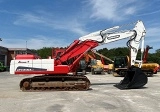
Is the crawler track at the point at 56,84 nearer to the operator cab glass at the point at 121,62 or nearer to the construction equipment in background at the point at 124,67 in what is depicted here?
the construction equipment in background at the point at 124,67

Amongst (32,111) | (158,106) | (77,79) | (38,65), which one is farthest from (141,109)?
(38,65)

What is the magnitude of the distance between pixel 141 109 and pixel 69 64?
889 centimetres

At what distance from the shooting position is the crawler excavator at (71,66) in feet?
58.6

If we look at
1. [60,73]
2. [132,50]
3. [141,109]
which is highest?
[132,50]

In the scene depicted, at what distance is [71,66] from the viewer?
19.1 metres

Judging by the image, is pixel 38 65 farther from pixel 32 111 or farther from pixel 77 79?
pixel 32 111

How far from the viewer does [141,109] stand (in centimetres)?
1096

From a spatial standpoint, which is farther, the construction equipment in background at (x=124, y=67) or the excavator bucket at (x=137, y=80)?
the construction equipment in background at (x=124, y=67)

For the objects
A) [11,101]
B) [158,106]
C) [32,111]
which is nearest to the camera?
[32,111]

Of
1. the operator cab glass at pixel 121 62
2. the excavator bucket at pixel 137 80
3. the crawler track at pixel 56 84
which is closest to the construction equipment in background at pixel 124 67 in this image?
the operator cab glass at pixel 121 62

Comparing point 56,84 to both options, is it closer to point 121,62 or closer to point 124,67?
point 124,67

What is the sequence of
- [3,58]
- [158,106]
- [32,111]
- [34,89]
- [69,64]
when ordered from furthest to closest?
[3,58] → [69,64] → [34,89] → [158,106] → [32,111]

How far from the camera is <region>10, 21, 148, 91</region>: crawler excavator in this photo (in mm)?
17859

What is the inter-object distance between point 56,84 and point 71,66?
71.9 inches
